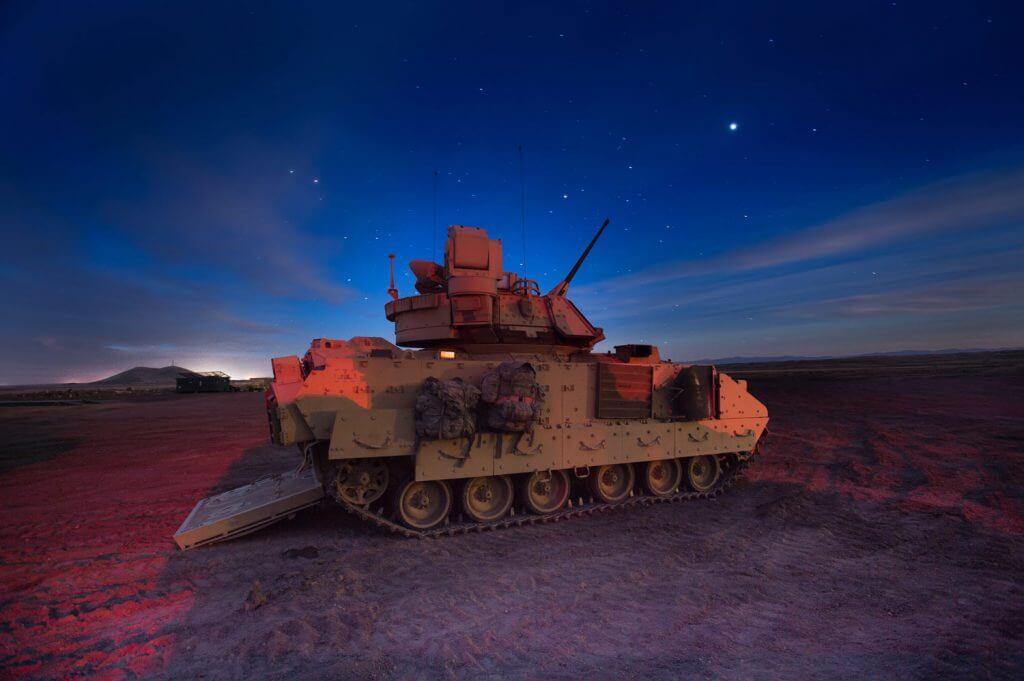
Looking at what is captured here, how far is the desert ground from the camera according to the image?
368 centimetres

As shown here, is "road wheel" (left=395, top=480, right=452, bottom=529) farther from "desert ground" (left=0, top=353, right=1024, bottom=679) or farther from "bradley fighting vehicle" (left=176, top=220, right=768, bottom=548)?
"desert ground" (left=0, top=353, right=1024, bottom=679)

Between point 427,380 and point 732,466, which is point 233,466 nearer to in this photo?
point 427,380

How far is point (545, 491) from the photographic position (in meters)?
7.78

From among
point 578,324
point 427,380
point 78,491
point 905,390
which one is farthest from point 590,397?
point 905,390

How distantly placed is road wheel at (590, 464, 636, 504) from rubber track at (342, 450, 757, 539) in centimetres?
23

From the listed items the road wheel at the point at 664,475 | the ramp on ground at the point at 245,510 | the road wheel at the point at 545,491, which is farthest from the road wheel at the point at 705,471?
the ramp on ground at the point at 245,510

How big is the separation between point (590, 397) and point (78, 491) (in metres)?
10.5

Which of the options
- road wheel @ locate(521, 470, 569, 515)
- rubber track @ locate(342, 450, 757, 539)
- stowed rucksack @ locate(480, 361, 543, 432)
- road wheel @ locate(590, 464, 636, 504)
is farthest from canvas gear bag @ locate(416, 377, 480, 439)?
road wheel @ locate(590, 464, 636, 504)

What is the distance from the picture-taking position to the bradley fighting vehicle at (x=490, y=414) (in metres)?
6.45

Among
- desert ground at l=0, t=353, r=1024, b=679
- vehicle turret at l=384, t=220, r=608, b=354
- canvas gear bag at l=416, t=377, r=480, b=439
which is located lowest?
desert ground at l=0, t=353, r=1024, b=679

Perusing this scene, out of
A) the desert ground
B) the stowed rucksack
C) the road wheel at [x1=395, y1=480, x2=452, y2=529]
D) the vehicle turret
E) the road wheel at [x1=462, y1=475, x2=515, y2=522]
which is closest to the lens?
the desert ground

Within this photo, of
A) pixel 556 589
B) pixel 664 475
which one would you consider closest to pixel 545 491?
pixel 664 475

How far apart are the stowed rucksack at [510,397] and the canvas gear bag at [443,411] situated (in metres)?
0.33

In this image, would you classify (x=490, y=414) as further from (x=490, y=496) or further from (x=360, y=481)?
(x=360, y=481)
